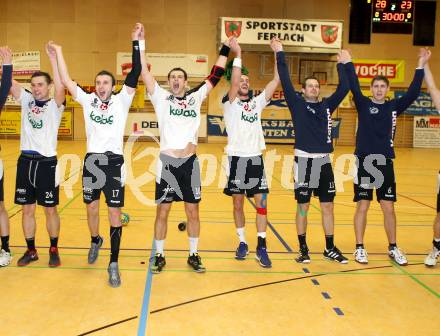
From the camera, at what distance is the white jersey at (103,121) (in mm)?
5055

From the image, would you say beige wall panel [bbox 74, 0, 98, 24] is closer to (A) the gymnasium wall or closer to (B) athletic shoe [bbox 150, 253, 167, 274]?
(A) the gymnasium wall

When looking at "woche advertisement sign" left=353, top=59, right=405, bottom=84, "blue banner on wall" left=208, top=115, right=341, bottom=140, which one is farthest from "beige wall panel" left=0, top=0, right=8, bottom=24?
"woche advertisement sign" left=353, top=59, right=405, bottom=84

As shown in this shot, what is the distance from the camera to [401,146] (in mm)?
23875

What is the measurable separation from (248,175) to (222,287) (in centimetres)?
148

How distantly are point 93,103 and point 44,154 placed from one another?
2.83 ft

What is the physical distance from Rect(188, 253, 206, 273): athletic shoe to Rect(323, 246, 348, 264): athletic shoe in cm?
159

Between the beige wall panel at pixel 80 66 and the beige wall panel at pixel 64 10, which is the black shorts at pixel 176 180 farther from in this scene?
the beige wall panel at pixel 64 10

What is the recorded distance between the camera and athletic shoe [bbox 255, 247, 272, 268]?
5.51 m

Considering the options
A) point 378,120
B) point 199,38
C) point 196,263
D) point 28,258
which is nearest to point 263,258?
point 196,263

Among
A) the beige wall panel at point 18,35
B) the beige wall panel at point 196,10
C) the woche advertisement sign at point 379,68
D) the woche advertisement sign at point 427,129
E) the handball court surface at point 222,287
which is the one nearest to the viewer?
the handball court surface at point 222,287

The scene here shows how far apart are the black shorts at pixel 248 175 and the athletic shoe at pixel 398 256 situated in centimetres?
172

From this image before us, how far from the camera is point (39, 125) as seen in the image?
17.5 ft

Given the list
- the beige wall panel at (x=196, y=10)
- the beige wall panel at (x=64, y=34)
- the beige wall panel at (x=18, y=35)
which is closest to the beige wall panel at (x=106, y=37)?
the beige wall panel at (x=64, y=34)

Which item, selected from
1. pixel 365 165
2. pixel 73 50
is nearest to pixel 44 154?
pixel 365 165
